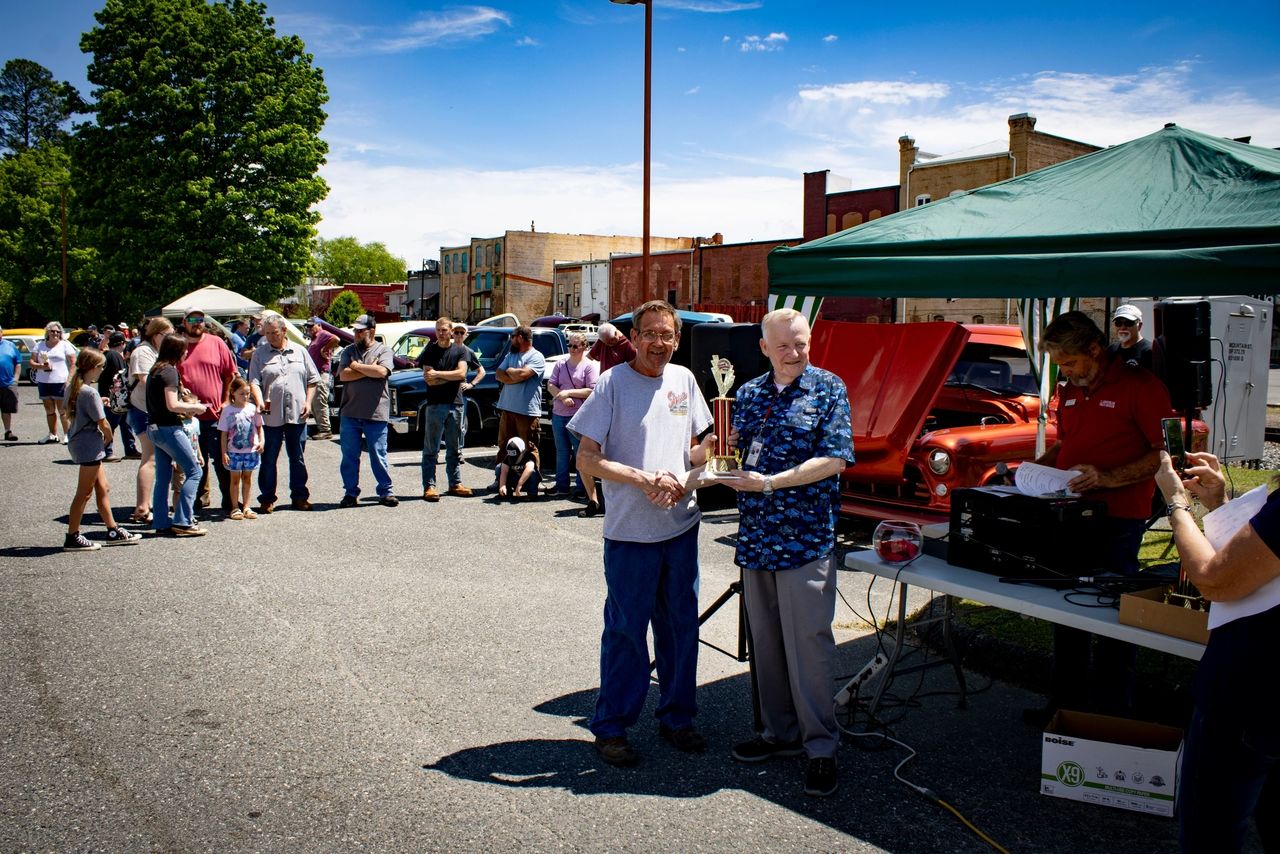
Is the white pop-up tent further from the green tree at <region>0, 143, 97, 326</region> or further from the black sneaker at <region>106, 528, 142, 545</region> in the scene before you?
the green tree at <region>0, 143, 97, 326</region>

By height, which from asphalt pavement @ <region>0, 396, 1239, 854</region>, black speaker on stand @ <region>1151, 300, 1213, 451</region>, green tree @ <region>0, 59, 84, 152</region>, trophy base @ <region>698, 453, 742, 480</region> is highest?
green tree @ <region>0, 59, 84, 152</region>

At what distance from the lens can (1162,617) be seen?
350cm

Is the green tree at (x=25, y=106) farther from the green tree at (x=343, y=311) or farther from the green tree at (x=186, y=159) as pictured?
the green tree at (x=186, y=159)

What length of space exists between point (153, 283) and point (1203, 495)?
117 feet

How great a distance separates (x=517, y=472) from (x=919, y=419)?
4.74 metres

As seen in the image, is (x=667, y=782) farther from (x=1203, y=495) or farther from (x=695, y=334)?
(x=695, y=334)

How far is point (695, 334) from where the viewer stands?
35.8 feet

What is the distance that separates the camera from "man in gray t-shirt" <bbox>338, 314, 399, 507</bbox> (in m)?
10.1

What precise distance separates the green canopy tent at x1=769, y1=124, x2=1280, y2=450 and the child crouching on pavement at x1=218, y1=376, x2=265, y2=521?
6.07 meters

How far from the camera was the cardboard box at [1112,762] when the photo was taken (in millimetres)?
3654

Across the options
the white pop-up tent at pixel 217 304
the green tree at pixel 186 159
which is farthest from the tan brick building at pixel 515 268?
the white pop-up tent at pixel 217 304

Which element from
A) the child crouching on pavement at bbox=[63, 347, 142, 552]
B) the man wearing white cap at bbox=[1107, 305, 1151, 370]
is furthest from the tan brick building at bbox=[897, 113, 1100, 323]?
the child crouching on pavement at bbox=[63, 347, 142, 552]

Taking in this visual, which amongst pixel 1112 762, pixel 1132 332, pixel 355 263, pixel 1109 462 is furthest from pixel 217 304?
pixel 355 263

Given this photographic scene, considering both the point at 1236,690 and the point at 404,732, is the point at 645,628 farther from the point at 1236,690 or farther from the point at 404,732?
the point at 1236,690
